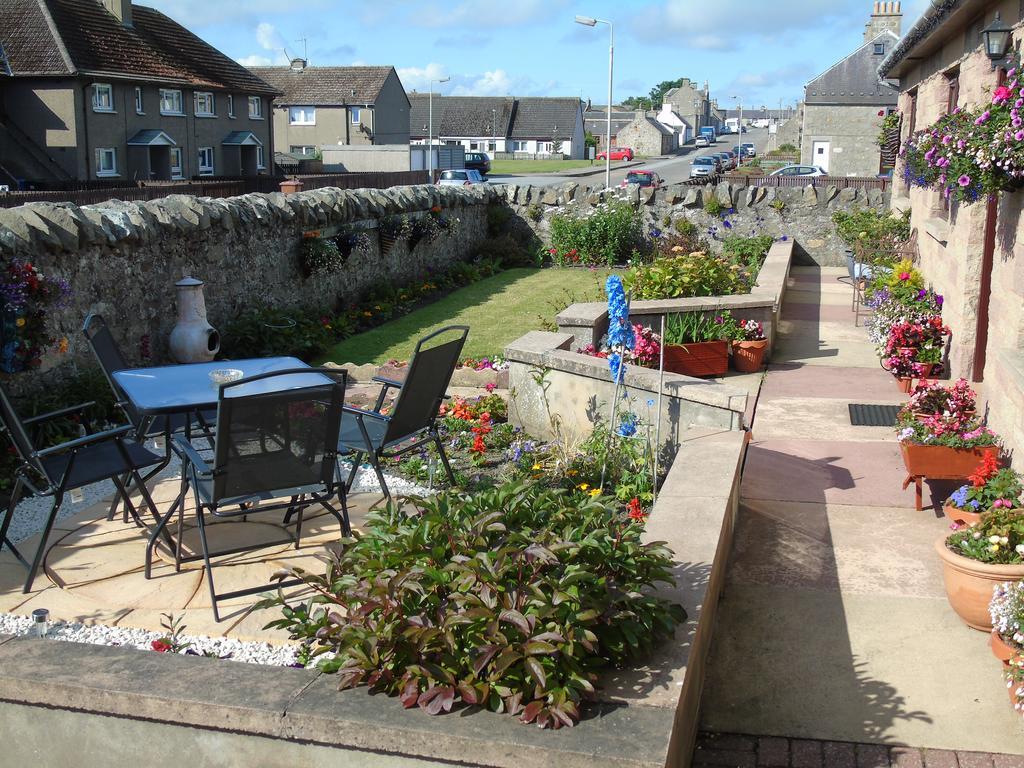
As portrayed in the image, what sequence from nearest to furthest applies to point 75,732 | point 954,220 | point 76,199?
point 75,732, point 954,220, point 76,199

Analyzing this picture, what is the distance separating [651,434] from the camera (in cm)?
580

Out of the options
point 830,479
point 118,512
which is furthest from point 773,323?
point 118,512

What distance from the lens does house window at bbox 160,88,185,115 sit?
37.1m

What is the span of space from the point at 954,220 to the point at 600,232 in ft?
29.7

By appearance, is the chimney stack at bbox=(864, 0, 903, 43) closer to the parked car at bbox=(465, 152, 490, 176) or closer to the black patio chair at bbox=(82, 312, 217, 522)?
the parked car at bbox=(465, 152, 490, 176)

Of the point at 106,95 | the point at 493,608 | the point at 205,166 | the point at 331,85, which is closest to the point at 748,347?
the point at 493,608

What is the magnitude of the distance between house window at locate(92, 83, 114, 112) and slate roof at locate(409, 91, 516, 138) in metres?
52.1

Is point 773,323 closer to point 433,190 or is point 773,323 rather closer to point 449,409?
point 449,409

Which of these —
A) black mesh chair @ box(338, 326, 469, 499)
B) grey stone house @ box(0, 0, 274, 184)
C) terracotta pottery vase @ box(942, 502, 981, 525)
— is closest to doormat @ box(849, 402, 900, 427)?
terracotta pottery vase @ box(942, 502, 981, 525)

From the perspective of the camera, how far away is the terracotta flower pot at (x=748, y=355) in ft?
29.2

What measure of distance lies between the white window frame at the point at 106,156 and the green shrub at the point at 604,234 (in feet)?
74.7

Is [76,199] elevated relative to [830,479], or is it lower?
elevated

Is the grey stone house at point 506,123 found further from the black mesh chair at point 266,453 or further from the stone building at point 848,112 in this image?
the black mesh chair at point 266,453

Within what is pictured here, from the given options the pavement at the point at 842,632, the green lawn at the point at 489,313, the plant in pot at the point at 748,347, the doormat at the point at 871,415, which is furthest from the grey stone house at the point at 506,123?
the pavement at the point at 842,632
